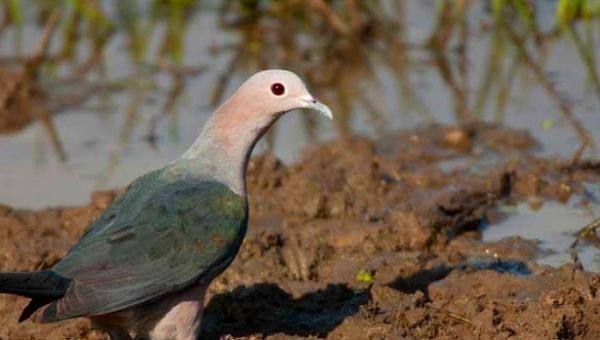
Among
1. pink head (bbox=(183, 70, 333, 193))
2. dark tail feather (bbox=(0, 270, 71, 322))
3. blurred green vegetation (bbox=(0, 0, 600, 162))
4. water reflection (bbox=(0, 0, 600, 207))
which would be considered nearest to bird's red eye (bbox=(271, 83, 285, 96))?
pink head (bbox=(183, 70, 333, 193))

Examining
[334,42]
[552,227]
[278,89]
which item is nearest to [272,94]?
[278,89]

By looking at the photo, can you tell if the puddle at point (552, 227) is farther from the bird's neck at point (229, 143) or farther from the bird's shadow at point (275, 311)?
the bird's neck at point (229, 143)

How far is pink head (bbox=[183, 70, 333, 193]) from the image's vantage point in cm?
620

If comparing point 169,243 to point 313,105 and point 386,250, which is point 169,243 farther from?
point 386,250

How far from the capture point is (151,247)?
5758 millimetres

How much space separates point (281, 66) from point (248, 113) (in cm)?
442

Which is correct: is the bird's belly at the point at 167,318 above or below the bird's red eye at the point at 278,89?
below

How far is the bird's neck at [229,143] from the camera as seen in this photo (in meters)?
6.15

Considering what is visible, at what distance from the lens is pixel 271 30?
11.4m

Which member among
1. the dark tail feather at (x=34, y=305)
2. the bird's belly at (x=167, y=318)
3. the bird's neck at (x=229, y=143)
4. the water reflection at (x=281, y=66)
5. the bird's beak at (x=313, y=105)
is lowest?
the water reflection at (x=281, y=66)

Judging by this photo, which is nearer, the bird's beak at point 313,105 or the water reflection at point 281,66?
the bird's beak at point 313,105

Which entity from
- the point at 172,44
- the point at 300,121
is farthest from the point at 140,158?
the point at 172,44

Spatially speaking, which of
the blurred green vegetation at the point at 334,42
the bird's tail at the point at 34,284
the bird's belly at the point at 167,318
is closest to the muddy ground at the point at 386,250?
the bird's belly at the point at 167,318

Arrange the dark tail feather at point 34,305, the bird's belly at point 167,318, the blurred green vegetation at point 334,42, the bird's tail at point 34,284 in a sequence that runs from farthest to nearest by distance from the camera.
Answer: the blurred green vegetation at point 334,42 → the bird's belly at point 167,318 → the dark tail feather at point 34,305 → the bird's tail at point 34,284
